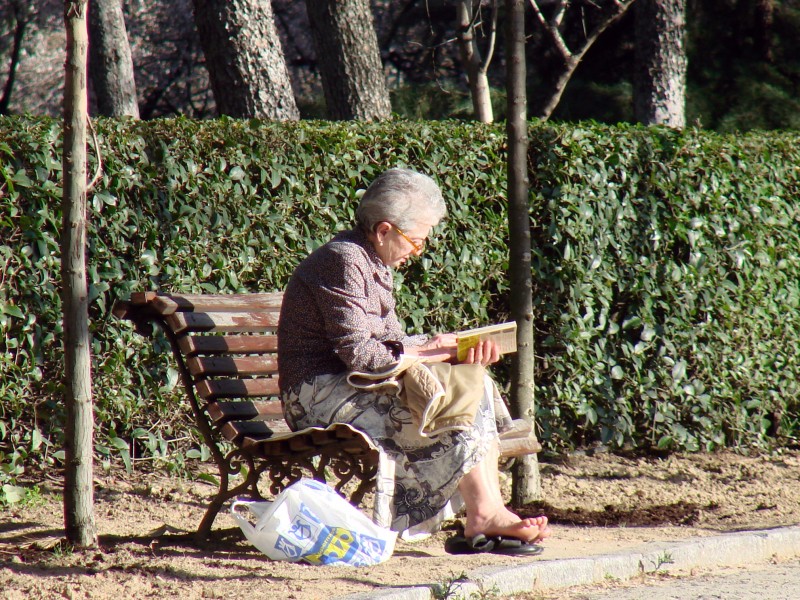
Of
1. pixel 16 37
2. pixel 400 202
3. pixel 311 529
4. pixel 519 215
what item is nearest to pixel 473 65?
pixel 519 215

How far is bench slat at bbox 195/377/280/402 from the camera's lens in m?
3.80

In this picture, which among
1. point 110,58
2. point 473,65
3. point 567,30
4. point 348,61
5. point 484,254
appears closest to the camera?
point 484,254

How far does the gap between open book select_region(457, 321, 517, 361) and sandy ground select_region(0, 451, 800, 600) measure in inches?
29.8

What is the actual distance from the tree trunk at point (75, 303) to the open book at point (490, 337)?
1333mm

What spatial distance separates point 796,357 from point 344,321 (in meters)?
4.44

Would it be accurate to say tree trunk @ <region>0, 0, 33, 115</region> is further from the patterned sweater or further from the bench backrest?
the patterned sweater

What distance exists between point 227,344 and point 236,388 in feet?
0.60

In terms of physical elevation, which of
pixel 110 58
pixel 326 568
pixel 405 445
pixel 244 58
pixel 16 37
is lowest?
pixel 326 568

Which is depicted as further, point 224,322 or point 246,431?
point 224,322

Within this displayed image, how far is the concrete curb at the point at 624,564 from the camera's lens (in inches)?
120

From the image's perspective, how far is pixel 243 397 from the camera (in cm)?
392

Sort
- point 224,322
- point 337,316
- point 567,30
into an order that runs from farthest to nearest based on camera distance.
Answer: point 567,30
point 224,322
point 337,316

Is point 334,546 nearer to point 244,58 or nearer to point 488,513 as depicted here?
point 488,513

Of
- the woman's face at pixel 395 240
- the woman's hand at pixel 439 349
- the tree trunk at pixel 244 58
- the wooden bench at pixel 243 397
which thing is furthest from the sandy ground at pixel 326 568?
the tree trunk at pixel 244 58
